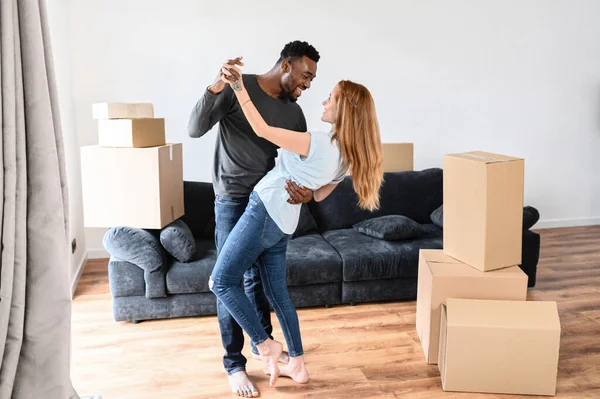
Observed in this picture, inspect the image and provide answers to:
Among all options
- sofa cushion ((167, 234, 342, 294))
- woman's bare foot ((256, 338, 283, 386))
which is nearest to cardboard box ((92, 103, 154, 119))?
sofa cushion ((167, 234, 342, 294))

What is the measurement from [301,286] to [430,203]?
136 cm

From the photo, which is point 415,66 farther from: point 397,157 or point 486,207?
point 486,207

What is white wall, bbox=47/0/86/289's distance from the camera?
364 cm

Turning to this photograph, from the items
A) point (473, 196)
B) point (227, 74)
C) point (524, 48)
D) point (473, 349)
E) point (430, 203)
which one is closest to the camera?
point (227, 74)

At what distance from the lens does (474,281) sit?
259 cm

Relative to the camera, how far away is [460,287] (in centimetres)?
261

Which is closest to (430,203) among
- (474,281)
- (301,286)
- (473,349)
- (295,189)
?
(301,286)

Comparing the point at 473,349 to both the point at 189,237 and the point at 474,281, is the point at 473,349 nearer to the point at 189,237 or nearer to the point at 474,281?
the point at 474,281

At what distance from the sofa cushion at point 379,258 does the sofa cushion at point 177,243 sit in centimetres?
92

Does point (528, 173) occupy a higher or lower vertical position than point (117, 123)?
lower

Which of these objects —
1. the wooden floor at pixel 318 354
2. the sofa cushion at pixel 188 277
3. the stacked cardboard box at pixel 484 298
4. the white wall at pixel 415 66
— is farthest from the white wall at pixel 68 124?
the stacked cardboard box at pixel 484 298

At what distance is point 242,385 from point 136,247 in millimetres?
1083

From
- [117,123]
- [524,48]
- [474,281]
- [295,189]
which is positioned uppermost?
[524,48]

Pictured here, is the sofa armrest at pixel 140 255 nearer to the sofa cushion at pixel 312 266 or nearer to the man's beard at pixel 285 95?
the sofa cushion at pixel 312 266
